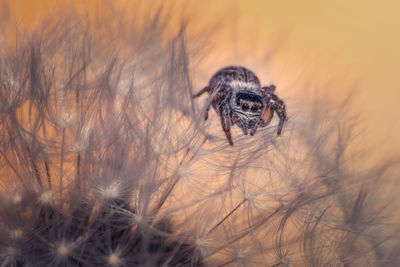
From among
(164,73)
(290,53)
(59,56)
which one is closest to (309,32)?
(290,53)

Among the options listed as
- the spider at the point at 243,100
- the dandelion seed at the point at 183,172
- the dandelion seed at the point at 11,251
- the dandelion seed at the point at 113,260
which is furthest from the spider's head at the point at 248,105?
the dandelion seed at the point at 11,251

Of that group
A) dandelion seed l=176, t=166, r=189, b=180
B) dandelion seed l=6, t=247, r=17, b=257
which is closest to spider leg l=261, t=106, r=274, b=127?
dandelion seed l=176, t=166, r=189, b=180

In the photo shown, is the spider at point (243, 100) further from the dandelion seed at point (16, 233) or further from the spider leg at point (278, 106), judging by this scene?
the dandelion seed at point (16, 233)

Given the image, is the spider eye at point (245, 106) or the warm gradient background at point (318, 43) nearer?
A: the spider eye at point (245, 106)

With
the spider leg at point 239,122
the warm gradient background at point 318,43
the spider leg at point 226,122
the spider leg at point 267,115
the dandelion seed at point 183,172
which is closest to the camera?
the dandelion seed at point 183,172

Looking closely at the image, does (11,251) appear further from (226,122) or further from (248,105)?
(248,105)
